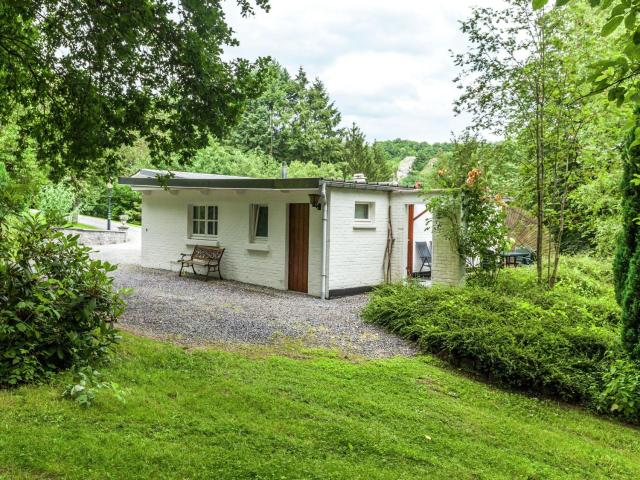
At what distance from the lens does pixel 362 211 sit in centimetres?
1158

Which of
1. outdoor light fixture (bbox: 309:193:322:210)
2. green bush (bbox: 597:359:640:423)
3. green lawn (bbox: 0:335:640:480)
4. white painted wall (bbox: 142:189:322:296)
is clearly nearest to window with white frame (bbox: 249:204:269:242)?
white painted wall (bbox: 142:189:322:296)

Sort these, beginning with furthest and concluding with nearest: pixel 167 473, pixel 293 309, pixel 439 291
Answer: pixel 293 309, pixel 439 291, pixel 167 473

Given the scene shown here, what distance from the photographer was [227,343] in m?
6.21

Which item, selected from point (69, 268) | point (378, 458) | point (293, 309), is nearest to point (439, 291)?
point (293, 309)

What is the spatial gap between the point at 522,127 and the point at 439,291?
381cm

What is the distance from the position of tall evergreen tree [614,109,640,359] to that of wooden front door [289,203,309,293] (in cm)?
629

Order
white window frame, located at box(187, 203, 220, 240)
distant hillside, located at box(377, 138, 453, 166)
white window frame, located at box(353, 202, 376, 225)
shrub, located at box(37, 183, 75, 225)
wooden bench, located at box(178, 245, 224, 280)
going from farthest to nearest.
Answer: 1. distant hillside, located at box(377, 138, 453, 166)
2. shrub, located at box(37, 183, 75, 225)
3. white window frame, located at box(187, 203, 220, 240)
4. wooden bench, located at box(178, 245, 224, 280)
5. white window frame, located at box(353, 202, 376, 225)

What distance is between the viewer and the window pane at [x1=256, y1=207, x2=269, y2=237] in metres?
11.9

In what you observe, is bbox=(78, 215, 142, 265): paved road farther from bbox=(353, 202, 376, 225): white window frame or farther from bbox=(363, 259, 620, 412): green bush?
bbox=(363, 259, 620, 412): green bush

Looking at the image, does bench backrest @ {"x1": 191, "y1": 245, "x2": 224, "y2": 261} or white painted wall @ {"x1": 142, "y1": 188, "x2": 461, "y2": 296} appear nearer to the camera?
white painted wall @ {"x1": 142, "y1": 188, "x2": 461, "y2": 296}

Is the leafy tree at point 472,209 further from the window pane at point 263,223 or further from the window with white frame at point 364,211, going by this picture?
the window pane at point 263,223

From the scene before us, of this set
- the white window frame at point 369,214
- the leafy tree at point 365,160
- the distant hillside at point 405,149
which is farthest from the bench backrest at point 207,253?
the distant hillside at point 405,149

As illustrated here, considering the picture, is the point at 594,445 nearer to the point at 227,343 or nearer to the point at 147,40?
the point at 227,343

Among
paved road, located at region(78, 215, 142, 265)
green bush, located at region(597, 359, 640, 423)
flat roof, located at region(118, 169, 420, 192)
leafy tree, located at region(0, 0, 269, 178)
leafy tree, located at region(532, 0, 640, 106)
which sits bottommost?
green bush, located at region(597, 359, 640, 423)
